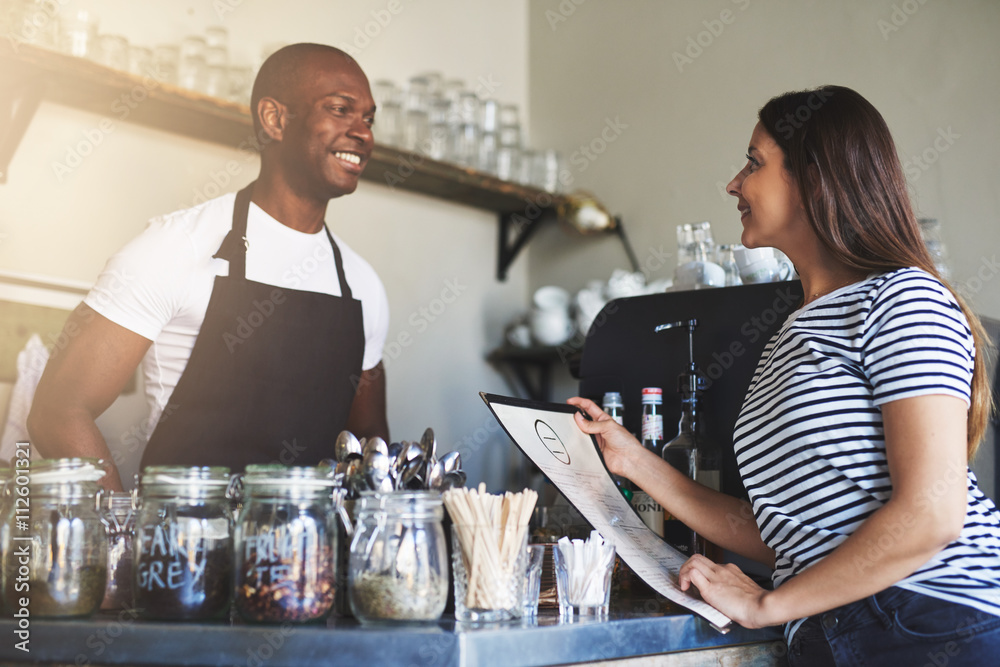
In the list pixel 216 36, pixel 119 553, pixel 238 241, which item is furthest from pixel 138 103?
pixel 119 553

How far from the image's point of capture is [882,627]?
958 mm

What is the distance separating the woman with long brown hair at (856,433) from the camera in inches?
36.4

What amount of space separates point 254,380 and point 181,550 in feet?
3.62

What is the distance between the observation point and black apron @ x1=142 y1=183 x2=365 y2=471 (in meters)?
1.87

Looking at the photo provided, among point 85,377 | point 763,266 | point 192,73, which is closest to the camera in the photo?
point 763,266

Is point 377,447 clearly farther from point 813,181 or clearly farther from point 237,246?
point 237,246

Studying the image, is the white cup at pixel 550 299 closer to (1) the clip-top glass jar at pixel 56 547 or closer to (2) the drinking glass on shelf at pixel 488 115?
(2) the drinking glass on shelf at pixel 488 115

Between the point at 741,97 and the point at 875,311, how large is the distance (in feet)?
6.37

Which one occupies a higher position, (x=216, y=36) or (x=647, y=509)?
(x=216, y=36)

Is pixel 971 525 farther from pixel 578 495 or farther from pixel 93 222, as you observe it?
pixel 93 222

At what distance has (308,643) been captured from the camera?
31.8 inches

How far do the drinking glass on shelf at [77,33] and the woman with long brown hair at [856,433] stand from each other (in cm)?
165

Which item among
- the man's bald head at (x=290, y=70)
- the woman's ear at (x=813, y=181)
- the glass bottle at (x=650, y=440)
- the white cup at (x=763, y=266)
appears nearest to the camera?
the woman's ear at (x=813, y=181)

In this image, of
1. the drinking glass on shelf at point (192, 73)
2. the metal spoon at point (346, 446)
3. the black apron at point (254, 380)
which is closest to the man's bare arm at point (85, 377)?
the black apron at point (254, 380)
